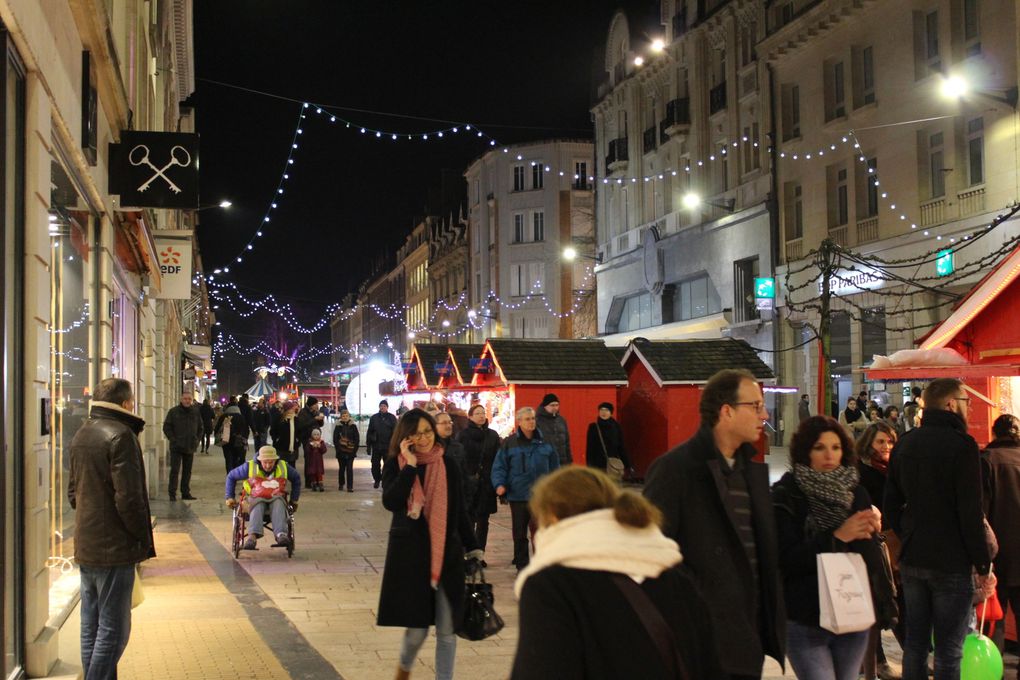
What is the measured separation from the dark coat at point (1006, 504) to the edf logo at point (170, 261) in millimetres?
15628

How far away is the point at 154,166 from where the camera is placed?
11.4 meters

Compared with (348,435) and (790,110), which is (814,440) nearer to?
(348,435)

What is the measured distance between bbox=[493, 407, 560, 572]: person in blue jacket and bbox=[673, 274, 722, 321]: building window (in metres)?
26.8

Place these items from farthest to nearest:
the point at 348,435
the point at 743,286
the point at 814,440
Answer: the point at 743,286
the point at 348,435
the point at 814,440

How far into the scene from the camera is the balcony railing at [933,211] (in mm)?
26297

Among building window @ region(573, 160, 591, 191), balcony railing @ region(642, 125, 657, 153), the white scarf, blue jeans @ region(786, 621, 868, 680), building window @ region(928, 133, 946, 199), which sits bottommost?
blue jeans @ region(786, 621, 868, 680)

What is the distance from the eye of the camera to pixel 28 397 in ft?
21.2

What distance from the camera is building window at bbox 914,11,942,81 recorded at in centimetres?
2691

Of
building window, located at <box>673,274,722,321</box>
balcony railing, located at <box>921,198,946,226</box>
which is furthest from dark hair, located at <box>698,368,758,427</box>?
building window, located at <box>673,274,722,321</box>

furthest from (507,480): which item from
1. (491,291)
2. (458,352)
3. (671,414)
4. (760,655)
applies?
(491,291)

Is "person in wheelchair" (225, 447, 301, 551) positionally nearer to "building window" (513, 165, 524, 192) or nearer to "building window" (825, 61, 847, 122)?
"building window" (825, 61, 847, 122)

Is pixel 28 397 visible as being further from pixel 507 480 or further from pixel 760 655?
pixel 507 480

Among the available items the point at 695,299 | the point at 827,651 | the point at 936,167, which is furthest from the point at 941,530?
the point at 695,299

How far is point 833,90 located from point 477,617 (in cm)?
2835
